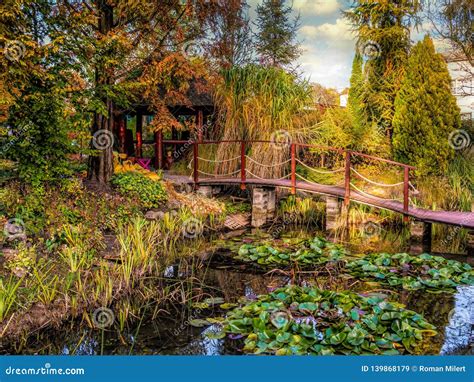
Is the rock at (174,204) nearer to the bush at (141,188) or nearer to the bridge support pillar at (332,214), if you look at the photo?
the bush at (141,188)

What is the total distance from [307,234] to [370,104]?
17.1 feet

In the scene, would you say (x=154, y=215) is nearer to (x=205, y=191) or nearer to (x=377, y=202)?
(x=205, y=191)

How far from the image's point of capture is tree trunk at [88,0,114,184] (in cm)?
864

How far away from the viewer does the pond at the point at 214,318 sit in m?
4.41

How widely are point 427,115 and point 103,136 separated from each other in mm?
7329

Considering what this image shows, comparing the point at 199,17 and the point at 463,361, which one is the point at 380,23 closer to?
the point at 199,17

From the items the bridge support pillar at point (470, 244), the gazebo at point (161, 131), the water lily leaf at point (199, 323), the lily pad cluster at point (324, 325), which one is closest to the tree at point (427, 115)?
the bridge support pillar at point (470, 244)

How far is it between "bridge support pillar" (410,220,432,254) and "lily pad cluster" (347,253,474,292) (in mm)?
1708

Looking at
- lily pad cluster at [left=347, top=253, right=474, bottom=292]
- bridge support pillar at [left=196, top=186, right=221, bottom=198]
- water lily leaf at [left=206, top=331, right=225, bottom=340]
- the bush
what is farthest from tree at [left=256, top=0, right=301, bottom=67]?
water lily leaf at [left=206, top=331, right=225, bottom=340]

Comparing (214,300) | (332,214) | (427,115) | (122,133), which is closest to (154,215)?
(214,300)

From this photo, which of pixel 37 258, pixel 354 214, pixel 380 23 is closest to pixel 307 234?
pixel 354 214

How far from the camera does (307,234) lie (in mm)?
9758

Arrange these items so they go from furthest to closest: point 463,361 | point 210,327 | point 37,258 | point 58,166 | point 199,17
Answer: point 199,17, point 58,166, point 37,258, point 210,327, point 463,361

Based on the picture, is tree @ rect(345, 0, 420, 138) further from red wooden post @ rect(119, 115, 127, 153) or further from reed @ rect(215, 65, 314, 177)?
red wooden post @ rect(119, 115, 127, 153)
